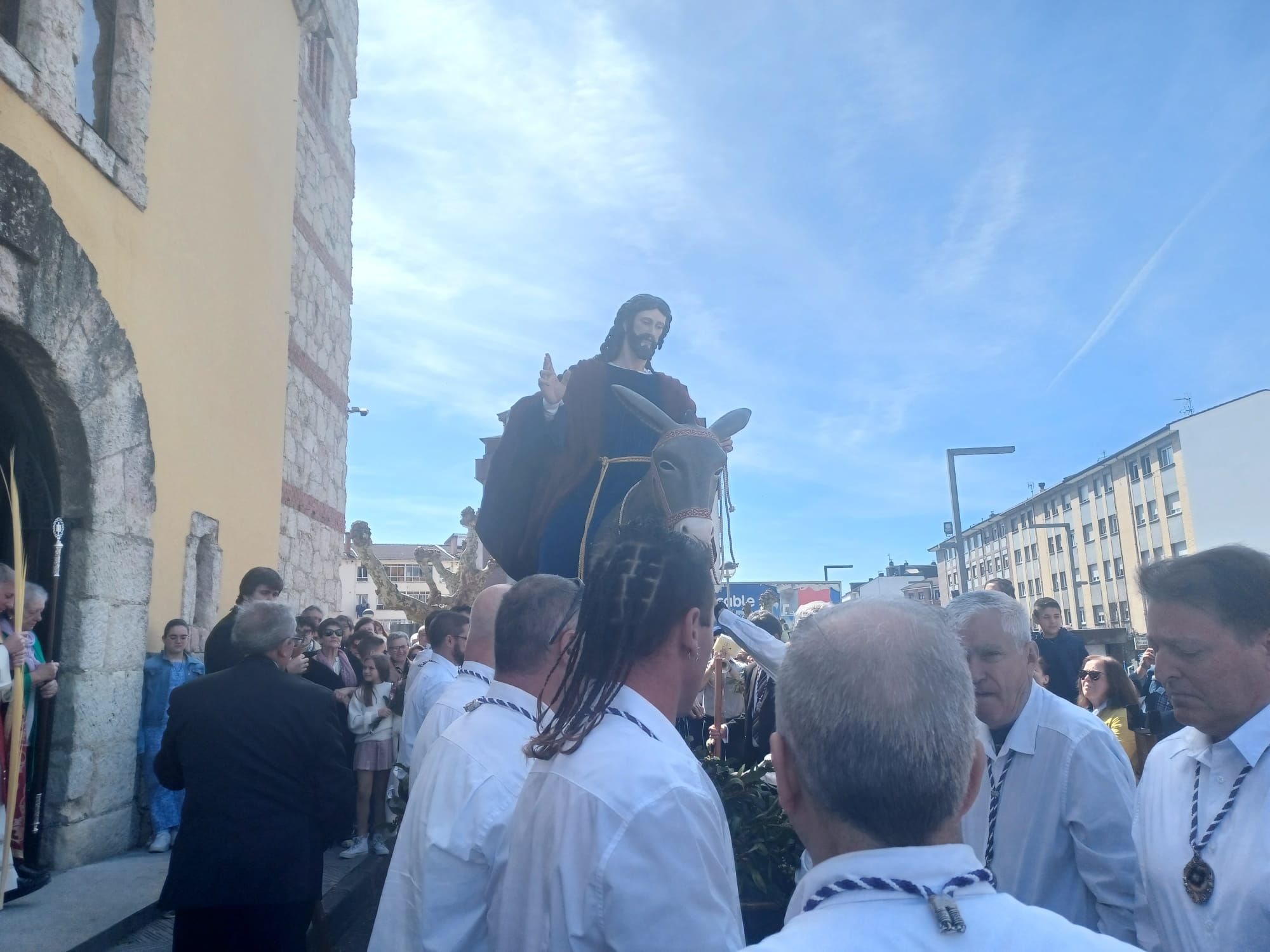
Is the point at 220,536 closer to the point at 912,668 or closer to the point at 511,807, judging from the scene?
the point at 511,807

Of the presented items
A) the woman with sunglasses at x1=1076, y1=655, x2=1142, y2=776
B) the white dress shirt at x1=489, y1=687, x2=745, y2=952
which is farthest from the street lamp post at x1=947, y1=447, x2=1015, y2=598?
the white dress shirt at x1=489, y1=687, x2=745, y2=952

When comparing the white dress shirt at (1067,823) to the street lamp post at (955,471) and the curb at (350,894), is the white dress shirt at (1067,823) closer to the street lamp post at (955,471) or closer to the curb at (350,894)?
the curb at (350,894)

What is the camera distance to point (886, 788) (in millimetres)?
1208

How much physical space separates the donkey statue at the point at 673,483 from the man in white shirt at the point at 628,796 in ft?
4.49

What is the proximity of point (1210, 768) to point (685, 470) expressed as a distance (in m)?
1.99

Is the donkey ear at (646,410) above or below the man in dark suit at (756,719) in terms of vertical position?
above

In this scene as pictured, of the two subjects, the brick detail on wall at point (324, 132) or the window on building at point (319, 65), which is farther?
the window on building at point (319, 65)

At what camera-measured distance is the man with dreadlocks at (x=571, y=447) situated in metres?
3.92

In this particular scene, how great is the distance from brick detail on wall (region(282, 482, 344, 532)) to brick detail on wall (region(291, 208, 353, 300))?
2.92 metres

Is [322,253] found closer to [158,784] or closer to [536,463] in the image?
[158,784]

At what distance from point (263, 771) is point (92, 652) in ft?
11.1

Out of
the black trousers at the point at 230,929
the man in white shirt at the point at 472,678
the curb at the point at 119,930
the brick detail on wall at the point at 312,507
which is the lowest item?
the curb at the point at 119,930

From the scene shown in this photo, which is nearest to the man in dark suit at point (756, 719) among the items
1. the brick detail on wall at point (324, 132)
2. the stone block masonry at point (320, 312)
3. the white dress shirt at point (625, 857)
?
the white dress shirt at point (625, 857)

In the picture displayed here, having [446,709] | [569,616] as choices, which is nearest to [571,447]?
[446,709]
